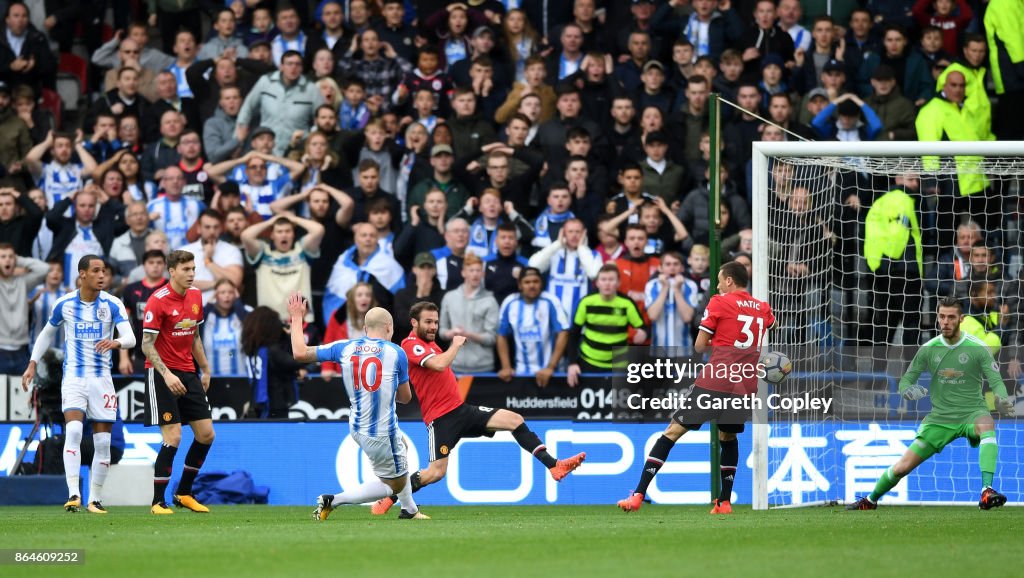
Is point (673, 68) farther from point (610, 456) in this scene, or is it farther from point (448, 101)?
point (610, 456)

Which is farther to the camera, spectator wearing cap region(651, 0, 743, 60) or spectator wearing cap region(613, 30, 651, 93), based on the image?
spectator wearing cap region(651, 0, 743, 60)

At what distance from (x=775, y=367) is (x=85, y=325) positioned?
234 inches

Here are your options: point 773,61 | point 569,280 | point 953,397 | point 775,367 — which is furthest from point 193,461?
point 773,61

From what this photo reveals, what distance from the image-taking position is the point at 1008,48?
61.4 ft

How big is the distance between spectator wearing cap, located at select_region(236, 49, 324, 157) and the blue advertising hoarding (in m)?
4.91

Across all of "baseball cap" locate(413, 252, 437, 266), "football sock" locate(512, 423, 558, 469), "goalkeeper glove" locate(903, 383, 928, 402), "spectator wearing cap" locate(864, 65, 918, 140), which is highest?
"spectator wearing cap" locate(864, 65, 918, 140)

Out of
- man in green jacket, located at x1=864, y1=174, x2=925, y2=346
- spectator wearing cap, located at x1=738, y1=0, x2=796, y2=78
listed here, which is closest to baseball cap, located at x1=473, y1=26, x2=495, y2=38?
spectator wearing cap, located at x1=738, y1=0, x2=796, y2=78

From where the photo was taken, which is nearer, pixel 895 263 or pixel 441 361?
pixel 441 361

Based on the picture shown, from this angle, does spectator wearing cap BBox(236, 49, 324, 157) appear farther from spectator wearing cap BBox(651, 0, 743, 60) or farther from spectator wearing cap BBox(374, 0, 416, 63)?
spectator wearing cap BBox(651, 0, 743, 60)

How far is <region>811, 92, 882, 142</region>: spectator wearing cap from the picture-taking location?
17969 mm

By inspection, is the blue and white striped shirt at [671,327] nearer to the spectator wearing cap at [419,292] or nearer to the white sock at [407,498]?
the spectator wearing cap at [419,292]

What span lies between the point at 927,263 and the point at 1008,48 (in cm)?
377

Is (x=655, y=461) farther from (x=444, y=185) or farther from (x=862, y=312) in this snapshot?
(x=444, y=185)

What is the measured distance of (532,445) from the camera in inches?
492
